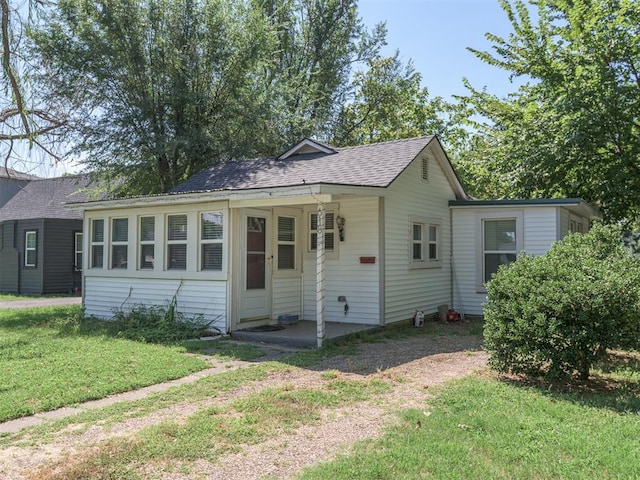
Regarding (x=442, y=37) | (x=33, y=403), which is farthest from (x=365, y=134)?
(x=33, y=403)

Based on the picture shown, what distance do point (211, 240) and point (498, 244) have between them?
665cm

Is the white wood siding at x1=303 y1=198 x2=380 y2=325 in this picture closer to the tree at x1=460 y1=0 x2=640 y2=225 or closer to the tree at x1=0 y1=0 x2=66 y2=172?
the tree at x1=0 y1=0 x2=66 y2=172

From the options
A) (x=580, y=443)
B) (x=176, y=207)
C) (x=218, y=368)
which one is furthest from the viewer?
(x=176, y=207)

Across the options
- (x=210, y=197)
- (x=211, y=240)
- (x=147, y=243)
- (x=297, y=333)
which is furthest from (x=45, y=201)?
(x=297, y=333)

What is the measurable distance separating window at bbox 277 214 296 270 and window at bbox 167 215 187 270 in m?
1.85

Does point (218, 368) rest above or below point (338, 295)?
below

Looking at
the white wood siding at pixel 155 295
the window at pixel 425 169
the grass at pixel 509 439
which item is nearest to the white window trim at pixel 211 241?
the white wood siding at pixel 155 295

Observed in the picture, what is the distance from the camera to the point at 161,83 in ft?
49.8

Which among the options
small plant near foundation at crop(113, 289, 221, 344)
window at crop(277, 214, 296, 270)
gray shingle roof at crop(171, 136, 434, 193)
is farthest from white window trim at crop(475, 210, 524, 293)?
small plant near foundation at crop(113, 289, 221, 344)

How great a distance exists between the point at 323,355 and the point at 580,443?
4132 mm

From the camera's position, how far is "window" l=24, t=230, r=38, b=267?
63.4ft

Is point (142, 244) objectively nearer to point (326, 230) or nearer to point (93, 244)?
point (93, 244)

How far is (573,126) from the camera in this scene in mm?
13781

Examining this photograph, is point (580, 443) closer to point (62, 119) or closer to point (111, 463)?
point (111, 463)
